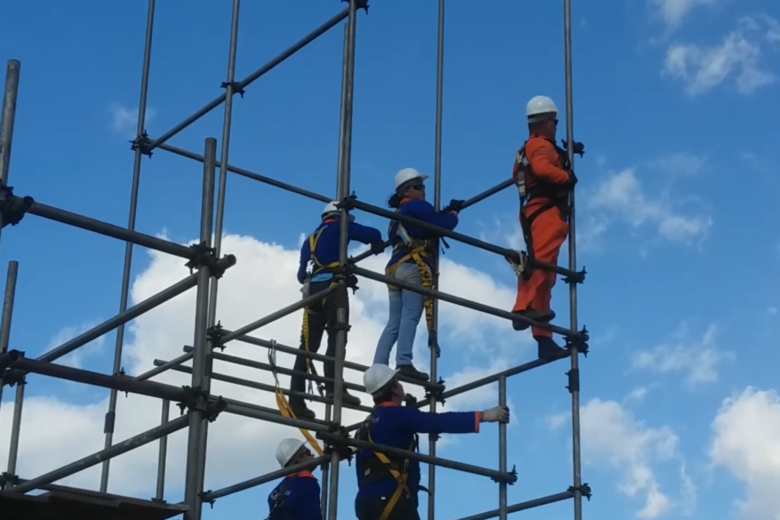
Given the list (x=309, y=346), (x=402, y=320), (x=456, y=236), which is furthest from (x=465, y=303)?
(x=309, y=346)

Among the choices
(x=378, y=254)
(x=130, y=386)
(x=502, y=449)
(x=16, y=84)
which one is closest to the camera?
(x=130, y=386)

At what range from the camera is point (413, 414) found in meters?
9.79

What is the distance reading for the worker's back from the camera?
470 inches

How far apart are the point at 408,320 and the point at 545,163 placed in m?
1.83

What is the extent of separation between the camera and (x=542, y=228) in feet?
37.4

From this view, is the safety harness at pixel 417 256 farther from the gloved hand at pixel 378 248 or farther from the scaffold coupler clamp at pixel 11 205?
the scaffold coupler clamp at pixel 11 205

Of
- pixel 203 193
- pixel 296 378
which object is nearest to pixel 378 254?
pixel 296 378

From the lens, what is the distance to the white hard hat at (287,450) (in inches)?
488

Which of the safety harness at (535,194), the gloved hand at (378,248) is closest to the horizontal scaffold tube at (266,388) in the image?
the gloved hand at (378,248)

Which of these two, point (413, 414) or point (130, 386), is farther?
point (413, 414)

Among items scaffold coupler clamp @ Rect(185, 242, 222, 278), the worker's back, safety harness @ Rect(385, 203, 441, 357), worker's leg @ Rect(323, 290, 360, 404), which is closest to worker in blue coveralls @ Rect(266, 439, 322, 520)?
the worker's back

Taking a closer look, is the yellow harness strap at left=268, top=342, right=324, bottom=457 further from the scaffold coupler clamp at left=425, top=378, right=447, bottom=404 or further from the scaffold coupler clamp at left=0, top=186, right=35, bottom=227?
the scaffold coupler clamp at left=0, top=186, right=35, bottom=227

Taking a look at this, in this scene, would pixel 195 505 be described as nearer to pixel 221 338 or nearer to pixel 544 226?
pixel 221 338

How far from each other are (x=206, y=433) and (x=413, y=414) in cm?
158
